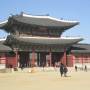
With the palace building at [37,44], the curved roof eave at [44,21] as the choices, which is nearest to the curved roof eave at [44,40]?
the palace building at [37,44]

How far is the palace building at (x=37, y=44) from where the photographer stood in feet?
211

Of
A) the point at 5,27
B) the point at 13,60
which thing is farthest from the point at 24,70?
the point at 5,27

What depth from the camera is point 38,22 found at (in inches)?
2734

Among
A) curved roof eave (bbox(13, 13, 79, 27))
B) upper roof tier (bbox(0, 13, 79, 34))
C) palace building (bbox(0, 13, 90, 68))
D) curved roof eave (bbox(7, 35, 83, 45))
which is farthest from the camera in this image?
curved roof eave (bbox(13, 13, 79, 27))

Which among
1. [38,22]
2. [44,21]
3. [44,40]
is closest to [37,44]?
[44,40]

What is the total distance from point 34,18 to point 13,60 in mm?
11952

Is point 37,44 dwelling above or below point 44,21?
below

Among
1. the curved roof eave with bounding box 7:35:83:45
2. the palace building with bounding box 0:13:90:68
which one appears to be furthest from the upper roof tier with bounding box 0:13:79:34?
the curved roof eave with bounding box 7:35:83:45

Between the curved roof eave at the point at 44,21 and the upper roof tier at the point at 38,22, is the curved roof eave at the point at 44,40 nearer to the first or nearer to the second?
the upper roof tier at the point at 38,22

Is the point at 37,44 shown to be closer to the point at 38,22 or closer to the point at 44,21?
the point at 38,22

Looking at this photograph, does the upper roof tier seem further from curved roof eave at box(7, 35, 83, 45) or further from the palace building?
curved roof eave at box(7, 35, 83, 45)

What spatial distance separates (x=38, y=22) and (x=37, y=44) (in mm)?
6478

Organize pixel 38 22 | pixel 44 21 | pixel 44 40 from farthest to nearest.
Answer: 1. pixel 44 21
2. pixel 38 22
3. pixel 44 40

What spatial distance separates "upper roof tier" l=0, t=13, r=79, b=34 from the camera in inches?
2606
